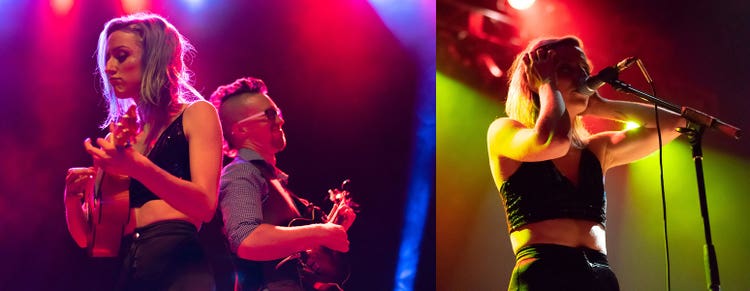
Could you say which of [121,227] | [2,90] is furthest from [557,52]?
[2,90]

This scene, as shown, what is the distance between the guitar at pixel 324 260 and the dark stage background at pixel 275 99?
6 cm

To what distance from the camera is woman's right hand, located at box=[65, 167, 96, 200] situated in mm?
2832

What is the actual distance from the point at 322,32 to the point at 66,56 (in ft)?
3.91

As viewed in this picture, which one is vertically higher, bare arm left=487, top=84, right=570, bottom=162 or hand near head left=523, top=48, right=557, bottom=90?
hand near head left=523, top=48, right=557, bottom=90

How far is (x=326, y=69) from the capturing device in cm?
358

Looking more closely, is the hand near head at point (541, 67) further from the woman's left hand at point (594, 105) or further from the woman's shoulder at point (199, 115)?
the woman's shoulder at point (199, 115)

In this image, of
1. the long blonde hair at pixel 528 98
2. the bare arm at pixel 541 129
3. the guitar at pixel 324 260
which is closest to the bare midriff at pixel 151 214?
the guitar at pixel 324 260

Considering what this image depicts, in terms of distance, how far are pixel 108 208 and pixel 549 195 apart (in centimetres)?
162

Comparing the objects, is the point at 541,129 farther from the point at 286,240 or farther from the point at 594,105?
the point at 286,240

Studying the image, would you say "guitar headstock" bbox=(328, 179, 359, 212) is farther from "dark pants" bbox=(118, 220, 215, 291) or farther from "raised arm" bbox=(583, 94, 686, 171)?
"raised arm" bbox=(583, 94, 686, 171)

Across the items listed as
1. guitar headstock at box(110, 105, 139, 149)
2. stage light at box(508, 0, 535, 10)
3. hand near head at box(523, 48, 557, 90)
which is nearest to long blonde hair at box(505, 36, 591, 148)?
hand near head at box(523, 48, 557, 90)

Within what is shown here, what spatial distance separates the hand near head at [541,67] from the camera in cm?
255

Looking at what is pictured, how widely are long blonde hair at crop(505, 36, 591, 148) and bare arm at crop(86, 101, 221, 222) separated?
1.21 metres

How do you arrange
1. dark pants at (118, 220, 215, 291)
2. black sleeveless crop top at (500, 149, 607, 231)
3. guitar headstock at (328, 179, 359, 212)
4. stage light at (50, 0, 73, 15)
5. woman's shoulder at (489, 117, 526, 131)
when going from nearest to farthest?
black sleeveless crop top at (500, 149, 607, 231)
woman's shoulder at (489, 117, 526, 131)
dark pants at (118, 220, 215, 291)
stage light at (50, 0, 73, 15)
guitar headstock at (328, 179, 359, 212)
